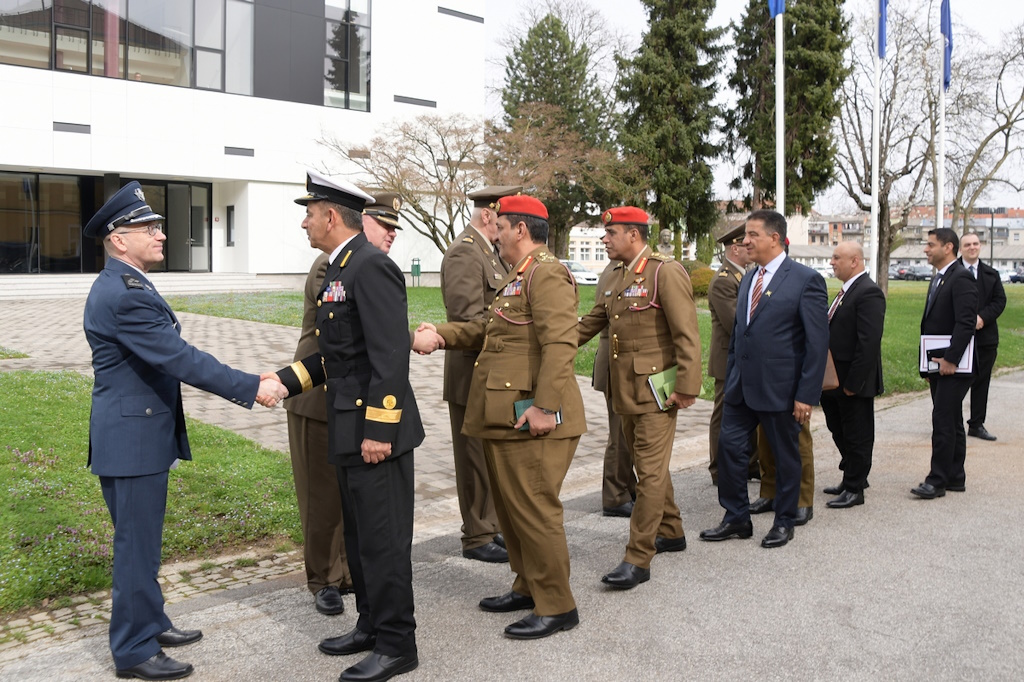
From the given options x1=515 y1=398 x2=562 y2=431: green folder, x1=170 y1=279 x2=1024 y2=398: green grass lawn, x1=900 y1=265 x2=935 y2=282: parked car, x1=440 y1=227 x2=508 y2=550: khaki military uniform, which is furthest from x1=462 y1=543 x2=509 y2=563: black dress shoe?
x1=900 y1=265 x2=935 y2=282: parked car

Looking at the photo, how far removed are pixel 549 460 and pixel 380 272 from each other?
1266 millimetres

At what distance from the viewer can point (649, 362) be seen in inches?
207

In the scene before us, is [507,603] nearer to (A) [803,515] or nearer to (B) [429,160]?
(A) [803,515]

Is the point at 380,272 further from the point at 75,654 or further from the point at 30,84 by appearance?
the point at 30,84

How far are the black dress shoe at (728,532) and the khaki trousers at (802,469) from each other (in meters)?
0.55

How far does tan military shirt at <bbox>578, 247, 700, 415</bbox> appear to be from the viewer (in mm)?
5191

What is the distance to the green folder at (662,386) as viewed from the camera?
17.0 ft

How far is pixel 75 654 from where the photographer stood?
13.3ft

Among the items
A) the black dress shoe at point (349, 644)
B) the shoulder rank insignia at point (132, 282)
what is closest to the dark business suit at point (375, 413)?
the black dress shoe at point (349, 644)

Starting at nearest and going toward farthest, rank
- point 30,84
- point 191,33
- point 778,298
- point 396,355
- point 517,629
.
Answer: point 396,355 → point 517,629 → point 778,298 → point 30,84 → point 191,33

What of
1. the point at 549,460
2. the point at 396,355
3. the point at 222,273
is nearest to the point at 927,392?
the point at 549,460

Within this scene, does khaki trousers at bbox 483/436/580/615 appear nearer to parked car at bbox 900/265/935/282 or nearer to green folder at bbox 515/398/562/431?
green folder at bbox 515/398/562/431

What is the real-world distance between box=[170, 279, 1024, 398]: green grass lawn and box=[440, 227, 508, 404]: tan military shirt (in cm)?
656

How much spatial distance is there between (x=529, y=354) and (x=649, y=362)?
1.12 meters
